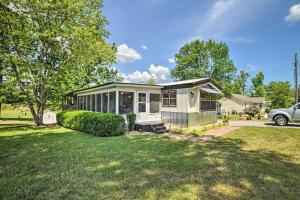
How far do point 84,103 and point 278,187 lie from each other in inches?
683

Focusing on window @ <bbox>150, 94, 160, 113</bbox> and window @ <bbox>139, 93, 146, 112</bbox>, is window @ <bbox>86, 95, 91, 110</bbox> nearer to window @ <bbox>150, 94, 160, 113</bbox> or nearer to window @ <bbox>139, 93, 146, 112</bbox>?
window @ <bbox>139, 93, 146, 112</bbox>

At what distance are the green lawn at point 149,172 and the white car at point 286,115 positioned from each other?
7.52 m

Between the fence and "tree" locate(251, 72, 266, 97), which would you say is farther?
"tree" locate(251, 72, 266, 97)

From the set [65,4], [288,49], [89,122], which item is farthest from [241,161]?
[288,49]

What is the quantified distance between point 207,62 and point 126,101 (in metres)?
28.7

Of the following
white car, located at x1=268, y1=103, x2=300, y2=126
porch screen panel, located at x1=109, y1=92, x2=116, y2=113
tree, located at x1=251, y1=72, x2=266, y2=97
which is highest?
tree, located at x1=251, y1=72, x2=266, y2=97

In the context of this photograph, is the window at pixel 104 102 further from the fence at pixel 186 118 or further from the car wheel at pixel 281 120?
the car wheel at pixel 281 120

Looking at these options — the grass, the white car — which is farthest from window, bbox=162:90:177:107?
the grass

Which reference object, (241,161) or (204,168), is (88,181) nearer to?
(204,168)

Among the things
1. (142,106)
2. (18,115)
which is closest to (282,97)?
(142,106)

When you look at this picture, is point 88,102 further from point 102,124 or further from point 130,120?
point 102,124

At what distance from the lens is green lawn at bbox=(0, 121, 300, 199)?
3.29 meters

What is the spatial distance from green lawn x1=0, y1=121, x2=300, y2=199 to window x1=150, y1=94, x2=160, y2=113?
22.1 feet

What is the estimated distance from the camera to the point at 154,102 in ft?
44.8
